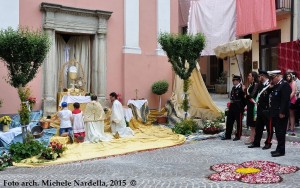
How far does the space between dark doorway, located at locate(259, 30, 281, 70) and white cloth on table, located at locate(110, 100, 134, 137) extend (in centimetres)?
1036

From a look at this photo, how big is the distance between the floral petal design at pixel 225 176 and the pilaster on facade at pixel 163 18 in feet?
32.3

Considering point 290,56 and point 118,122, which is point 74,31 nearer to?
point 118,122

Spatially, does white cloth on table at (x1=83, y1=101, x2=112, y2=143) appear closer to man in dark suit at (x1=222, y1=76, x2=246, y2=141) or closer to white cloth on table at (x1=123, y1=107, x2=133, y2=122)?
white cloth on table at (x1=123, y1=107, x2=133, y2=122)

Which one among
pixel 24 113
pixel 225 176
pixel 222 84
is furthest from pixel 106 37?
pixel 222 84

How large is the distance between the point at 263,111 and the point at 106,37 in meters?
7.74

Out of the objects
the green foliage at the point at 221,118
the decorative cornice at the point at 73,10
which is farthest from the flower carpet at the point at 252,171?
the decorative cornice at the point at 73,10

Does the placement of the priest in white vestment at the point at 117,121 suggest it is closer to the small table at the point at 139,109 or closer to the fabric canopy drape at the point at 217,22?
the small table at the point at 139,109

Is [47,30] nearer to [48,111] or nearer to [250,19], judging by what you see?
[48,111]

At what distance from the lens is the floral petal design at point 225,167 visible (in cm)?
772

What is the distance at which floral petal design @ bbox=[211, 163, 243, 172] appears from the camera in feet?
25.3

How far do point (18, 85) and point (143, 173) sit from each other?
4264mm

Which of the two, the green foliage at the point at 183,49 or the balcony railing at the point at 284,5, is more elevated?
the balcony railing at the point at 284,5

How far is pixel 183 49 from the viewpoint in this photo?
1290cm

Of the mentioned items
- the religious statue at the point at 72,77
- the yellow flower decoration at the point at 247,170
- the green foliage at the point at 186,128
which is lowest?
the yellow flower decoration at the point at 247,170
